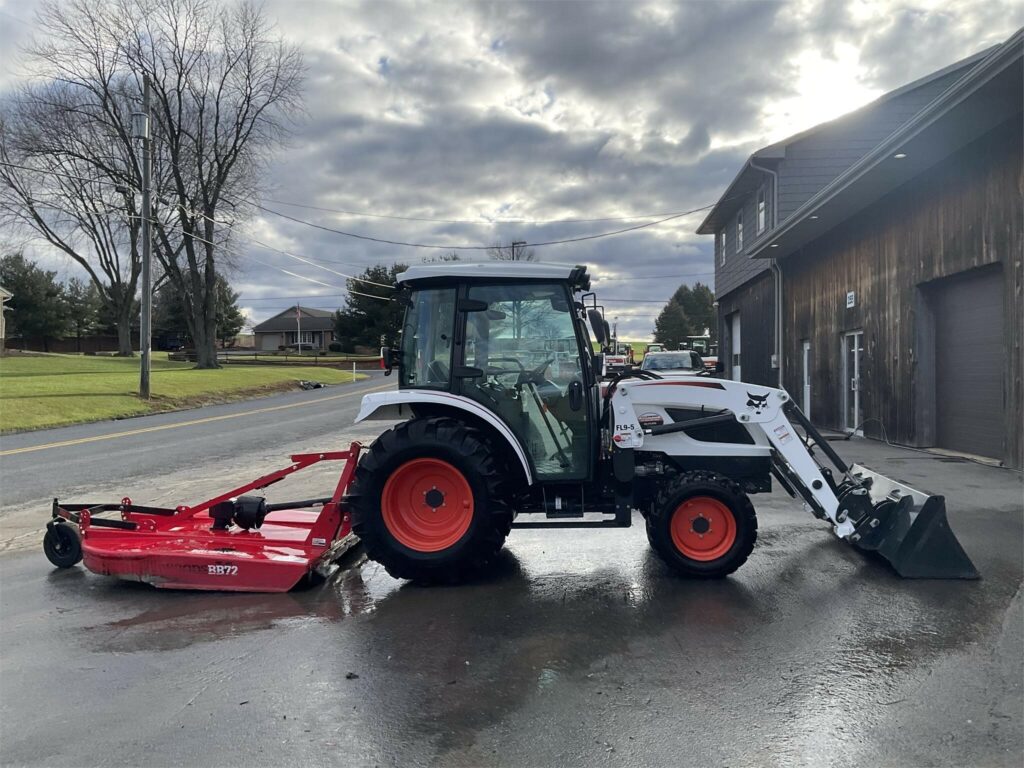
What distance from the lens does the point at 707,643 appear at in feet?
13.5

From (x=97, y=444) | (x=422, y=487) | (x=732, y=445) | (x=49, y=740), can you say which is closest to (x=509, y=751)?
(x=49, y=740)

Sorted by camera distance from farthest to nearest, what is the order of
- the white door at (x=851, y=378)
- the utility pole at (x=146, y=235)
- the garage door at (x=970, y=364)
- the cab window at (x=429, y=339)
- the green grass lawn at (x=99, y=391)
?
the utility pole at (x=146, y=235), the green grass lawn at (x=99, y=391), the white door at (x=851, y=378), the garage door at (x=970, y=364), the cab window at (x=429, y=339)

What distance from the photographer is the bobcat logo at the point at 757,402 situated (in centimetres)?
555

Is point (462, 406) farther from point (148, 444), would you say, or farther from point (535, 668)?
point (148, 444)

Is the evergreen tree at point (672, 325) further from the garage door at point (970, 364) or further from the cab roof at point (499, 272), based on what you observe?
the cab roof at point (499, 272)

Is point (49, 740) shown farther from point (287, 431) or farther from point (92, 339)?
point (92, 339)

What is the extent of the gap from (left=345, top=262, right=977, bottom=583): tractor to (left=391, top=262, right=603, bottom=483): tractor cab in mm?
11

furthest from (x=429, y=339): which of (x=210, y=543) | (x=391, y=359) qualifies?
(x=210, y=543)

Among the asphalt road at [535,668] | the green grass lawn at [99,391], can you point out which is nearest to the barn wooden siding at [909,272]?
the asphalt road at [535,668]

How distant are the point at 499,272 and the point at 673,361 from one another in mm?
15566

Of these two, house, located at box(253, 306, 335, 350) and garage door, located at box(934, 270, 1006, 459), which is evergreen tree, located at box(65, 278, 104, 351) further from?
garage door, located at box(934, 270, 1006, 459)

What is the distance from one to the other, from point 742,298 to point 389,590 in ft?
73.1

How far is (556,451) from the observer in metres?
5.39

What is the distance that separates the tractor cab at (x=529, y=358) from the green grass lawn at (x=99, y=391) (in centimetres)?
1610
